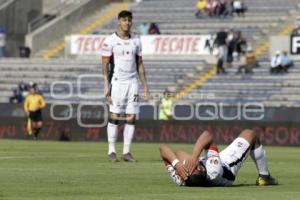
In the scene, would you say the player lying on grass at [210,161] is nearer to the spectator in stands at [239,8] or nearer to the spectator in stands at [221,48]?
the spectator in stands at [221,48]

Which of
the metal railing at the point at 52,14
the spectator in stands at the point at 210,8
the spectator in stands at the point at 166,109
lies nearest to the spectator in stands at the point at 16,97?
the spectator in stands at the point at 166,109

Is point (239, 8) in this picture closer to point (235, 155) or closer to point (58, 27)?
point (58, 27)

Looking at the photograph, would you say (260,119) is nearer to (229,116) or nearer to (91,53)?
(229,116)

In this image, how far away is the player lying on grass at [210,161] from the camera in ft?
44.2

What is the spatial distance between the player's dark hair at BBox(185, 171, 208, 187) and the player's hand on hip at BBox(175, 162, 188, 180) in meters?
0.07

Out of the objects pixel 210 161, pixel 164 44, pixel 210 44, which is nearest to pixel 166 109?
pixel 210 44

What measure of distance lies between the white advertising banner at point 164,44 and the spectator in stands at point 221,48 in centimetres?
155

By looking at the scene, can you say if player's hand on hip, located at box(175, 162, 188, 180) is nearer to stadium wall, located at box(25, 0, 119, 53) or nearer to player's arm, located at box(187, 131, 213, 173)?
player's arm, located at box(187, 131, 213, 173)

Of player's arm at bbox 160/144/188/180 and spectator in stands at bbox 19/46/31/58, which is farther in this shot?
spectator in stands at bbox 19/46/31/58

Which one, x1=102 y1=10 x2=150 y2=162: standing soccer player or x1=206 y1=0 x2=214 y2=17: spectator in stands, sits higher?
x1=206 y1=0 x2=214 y2=17: spectator in stands

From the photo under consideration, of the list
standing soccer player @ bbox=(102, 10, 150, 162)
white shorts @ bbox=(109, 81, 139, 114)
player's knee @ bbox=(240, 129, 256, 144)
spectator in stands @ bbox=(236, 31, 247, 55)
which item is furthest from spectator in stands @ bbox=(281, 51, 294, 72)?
player's knee @ bbox=(240, 129, 256, 144)

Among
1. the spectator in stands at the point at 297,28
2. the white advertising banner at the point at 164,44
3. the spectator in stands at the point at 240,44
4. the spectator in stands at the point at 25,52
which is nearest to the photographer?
the spectator in stands at the point at 297,28

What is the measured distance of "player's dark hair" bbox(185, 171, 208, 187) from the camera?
13.6 metres

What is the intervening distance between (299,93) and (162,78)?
682 cm
